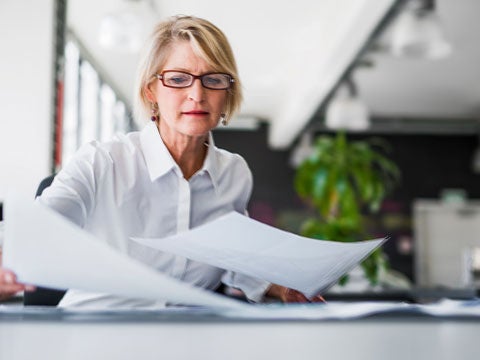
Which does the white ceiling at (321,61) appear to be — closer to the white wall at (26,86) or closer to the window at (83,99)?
the window at (83,99)

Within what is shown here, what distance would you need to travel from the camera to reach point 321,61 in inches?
268

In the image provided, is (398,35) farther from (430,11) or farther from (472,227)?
(472,227)

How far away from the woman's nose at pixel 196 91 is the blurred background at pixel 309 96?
0.24 metres

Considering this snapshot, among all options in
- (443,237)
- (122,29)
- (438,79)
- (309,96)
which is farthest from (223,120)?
(443,237)

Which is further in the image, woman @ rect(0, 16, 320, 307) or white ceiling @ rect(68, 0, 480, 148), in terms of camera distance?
white ceiling @ rect(68, 0, 480, 148)

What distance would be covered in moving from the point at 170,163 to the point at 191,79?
6.4 inches

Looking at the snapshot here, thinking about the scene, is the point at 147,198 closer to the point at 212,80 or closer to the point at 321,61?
the point at 212,80

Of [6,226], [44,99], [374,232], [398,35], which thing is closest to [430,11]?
[398,35]

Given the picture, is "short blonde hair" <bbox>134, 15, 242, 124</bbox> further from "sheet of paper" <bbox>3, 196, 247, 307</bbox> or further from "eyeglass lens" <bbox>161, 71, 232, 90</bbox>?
"sheet of paper" <bbox>3, 196, 247, 307</bbox>

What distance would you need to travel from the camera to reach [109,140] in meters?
1.18

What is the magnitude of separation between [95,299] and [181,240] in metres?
0.40

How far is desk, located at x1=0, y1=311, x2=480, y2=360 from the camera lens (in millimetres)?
466

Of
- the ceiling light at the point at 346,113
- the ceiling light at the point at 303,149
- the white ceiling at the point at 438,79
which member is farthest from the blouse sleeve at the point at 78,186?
the ceiling light at the point at 303,149

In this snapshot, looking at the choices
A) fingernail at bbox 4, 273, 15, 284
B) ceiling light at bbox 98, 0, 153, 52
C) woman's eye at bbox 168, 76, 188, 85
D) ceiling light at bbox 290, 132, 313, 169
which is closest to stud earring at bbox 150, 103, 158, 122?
woman's eye at bbox 168, 76, 188, 85
